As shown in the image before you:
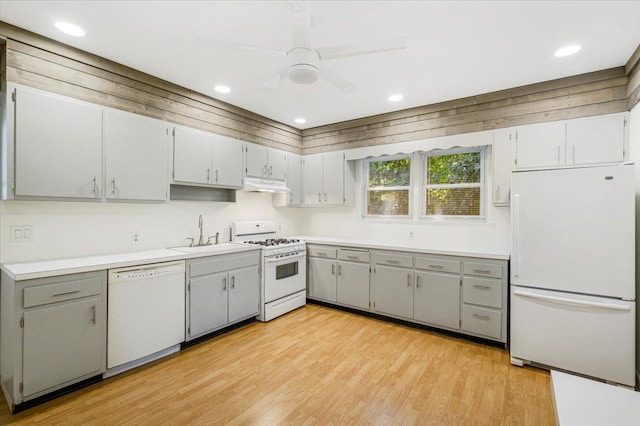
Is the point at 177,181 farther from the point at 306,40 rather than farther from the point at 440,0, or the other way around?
the point at 440,0

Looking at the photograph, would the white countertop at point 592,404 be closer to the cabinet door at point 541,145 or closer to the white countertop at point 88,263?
the cabinet door at point 541,145

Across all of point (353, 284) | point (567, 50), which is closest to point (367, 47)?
point (567, 50)

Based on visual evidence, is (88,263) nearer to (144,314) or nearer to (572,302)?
(144,314)

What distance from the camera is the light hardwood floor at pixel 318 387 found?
2049 mm

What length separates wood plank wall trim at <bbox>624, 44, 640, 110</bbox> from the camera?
8.25 ft

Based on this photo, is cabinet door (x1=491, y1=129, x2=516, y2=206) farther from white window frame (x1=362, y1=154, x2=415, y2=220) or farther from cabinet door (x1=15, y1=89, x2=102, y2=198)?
cabinet door (x1=15, y1=89, x2=102, y2=198)

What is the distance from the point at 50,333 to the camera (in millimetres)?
2154

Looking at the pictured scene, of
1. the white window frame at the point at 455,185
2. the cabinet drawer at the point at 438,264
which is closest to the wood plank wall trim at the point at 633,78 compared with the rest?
the white window frame at the point at 455,185

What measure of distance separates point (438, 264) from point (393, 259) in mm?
538

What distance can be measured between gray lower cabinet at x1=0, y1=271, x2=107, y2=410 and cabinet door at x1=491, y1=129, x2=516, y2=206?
3.94 m

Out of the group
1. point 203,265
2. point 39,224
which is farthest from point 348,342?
point 39,224

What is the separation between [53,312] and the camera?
2168 mm

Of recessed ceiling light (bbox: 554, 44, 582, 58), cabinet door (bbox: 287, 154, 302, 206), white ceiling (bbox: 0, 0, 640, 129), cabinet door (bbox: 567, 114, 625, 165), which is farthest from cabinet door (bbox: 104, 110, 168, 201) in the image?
cabinet door (bbox: 567, 114, 625, 165)

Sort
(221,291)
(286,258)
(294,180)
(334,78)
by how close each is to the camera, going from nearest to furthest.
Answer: (334,78), (221,291), (286,258), (294,180)
